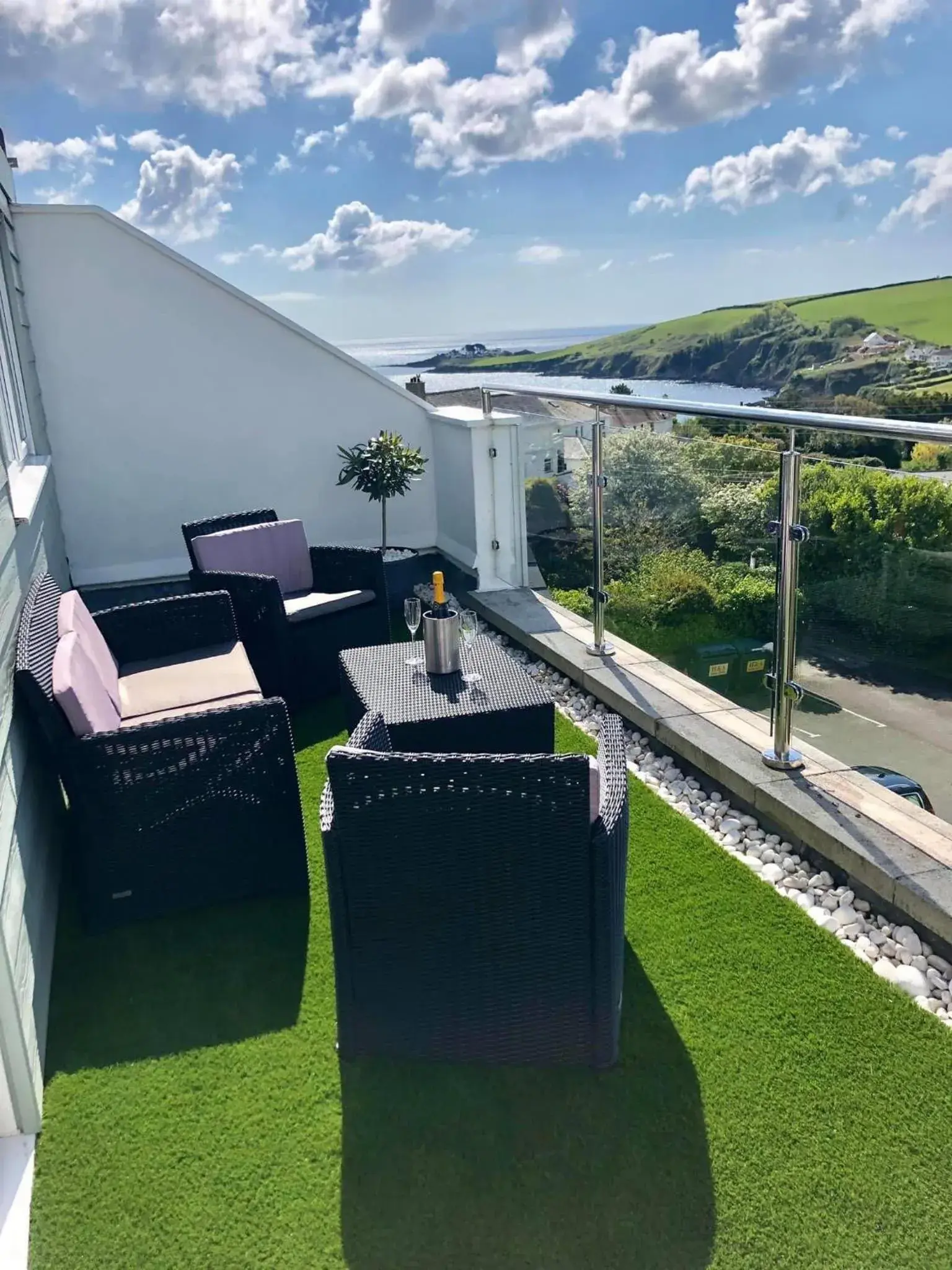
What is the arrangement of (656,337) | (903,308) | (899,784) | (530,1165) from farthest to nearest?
(903,308) < (656,337) < (899,784) < (530,1165)

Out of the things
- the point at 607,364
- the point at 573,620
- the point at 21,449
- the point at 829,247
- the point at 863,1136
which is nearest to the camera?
the point at 863,1136

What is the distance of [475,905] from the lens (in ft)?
6.96

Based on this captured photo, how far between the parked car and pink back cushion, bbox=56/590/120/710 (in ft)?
9.32

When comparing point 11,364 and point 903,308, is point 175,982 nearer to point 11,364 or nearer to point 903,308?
point 11,364

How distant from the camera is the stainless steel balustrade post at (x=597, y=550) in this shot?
15.7 ft

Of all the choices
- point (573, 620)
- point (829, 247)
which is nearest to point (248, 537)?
point (573, 620)

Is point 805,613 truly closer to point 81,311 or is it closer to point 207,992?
point 207,992

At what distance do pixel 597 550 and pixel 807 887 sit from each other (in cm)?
249

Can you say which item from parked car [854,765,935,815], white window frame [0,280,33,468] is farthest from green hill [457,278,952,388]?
parked car [854,765,935,815]

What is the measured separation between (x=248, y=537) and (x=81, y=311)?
9.06ft

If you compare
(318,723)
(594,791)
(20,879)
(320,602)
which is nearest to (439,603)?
(318,723)

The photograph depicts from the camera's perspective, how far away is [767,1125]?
2.06 metres

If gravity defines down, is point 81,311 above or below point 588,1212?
above

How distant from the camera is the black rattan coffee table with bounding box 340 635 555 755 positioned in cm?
330
